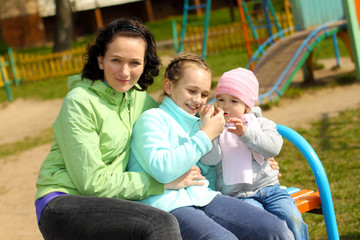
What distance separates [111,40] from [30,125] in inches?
306

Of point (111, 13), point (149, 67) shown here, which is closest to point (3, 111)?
point (149, 67)

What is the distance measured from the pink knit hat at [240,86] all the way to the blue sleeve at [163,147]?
35 cm

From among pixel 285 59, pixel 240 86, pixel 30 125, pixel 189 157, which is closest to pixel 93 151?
pixel 189 157

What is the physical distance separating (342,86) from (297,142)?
6.68m

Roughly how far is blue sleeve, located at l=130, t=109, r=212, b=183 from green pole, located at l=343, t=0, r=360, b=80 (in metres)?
7.15

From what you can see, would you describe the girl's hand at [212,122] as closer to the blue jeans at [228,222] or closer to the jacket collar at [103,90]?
the blue jeans at [228,222]

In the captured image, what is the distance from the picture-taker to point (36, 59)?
14633 mm

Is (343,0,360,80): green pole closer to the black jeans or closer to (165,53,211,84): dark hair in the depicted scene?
(165,53,211,84): dark hair

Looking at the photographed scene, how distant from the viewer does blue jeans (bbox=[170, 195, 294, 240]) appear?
2.17 metres

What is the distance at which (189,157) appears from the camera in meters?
2.25

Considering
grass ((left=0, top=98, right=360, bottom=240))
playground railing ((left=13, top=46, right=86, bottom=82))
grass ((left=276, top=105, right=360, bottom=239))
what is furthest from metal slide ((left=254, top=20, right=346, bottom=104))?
playground railing ((left=13, top=46, right=86, bottom=82))

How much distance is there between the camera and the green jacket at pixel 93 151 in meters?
2.24

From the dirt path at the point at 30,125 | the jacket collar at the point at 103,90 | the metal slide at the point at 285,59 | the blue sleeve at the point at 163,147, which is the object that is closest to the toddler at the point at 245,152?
the blue sleeve at the point at 163,147

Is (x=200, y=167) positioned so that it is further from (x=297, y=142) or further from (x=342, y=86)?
(x=342, y=86)
